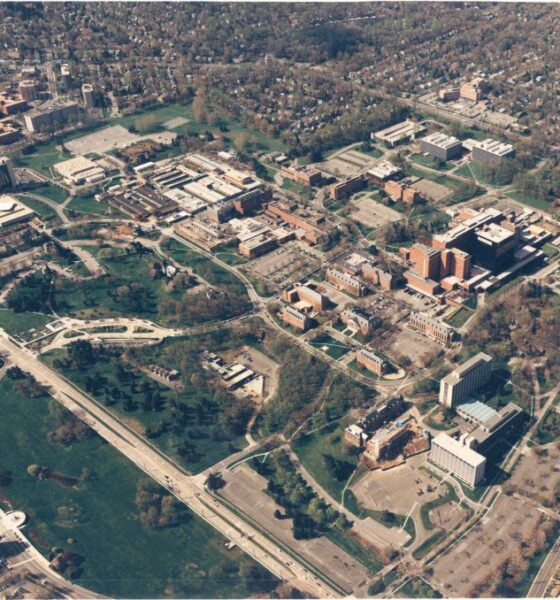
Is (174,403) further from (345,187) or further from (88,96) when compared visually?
(88,96)

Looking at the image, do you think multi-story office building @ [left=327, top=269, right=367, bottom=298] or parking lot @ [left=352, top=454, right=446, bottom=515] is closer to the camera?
parking lot @ [left=352, top=454, right=446, bottom=515]

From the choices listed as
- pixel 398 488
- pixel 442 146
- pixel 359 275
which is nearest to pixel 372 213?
pixel 359 275

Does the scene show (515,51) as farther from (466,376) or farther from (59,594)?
(59,594)

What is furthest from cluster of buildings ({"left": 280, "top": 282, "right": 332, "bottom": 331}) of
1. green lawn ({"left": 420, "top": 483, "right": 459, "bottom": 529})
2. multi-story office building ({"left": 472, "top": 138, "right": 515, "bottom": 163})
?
multi-story office building ({"left": 472, "top": 138, "right": 515, "bottom": 163})

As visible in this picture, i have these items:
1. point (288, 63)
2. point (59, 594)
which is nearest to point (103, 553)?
point (59, 594)

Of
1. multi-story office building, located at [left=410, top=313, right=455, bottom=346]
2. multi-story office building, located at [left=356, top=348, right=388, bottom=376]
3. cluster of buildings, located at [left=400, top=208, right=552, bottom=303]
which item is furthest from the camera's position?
cluster of buildings, located at [left=400, top=208, right=552, bottom=303]

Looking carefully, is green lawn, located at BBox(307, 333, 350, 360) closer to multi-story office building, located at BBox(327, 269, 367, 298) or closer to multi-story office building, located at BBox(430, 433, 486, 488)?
multi-story office building, located at BBox(327, 269, 367, 298)
